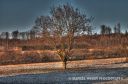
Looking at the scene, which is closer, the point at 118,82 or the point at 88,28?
the point at 118,82

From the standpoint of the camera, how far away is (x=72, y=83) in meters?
22.5

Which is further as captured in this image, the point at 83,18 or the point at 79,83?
the point at 83,18

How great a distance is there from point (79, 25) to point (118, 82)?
55.3ft

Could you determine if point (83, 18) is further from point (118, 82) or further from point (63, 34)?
point (118, 82)

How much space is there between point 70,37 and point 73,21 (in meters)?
1.64

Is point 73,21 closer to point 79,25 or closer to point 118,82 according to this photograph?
point 79,25

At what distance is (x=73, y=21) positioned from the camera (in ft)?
125

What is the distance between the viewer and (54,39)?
125ft

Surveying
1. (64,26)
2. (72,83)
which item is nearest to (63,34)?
(64,26)

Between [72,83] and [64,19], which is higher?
[64,19]

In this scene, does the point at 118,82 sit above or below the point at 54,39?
below

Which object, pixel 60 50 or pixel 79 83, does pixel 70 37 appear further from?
pixel 79 83

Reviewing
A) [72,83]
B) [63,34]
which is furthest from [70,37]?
[72,83]

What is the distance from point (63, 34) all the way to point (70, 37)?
76cm
